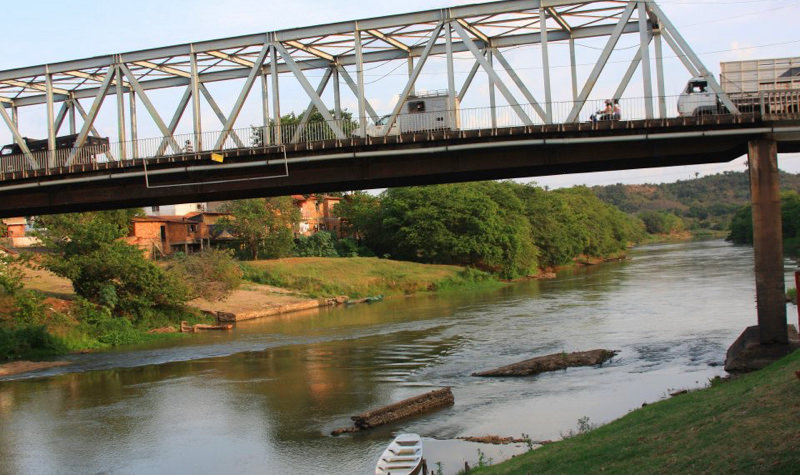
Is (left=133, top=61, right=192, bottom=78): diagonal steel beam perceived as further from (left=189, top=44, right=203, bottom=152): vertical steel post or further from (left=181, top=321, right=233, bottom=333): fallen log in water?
(left=181, top=321, right=233, bottom=333): fallen log in water

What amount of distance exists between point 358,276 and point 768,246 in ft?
151

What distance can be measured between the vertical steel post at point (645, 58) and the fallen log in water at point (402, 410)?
12.2 metres

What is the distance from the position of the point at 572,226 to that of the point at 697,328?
6652 centimetres

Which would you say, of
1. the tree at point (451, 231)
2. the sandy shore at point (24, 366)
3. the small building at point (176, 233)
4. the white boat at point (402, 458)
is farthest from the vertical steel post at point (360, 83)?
the tree at point (451, 231)

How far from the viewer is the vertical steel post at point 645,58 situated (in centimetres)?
2655

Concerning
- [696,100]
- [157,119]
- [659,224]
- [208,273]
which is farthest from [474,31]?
[659,224]

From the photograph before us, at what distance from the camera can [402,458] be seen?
15.2 m

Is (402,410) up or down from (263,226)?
down

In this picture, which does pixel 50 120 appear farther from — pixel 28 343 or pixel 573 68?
pixel 573 68

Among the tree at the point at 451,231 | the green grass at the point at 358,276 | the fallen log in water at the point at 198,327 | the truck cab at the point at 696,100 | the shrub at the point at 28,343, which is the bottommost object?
the fallen log in water at the point at 198,327

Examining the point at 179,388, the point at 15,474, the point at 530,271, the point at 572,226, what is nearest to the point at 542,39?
the point at 179,388

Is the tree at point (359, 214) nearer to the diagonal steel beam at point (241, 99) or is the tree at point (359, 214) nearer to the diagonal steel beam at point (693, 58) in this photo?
the diagonal steel beam at point (241, 99)

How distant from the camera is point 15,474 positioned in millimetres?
18688

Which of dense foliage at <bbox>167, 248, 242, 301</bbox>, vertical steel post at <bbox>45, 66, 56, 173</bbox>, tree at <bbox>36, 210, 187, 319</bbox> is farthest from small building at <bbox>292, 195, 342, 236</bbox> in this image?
vertical steel post at <bbox>45, 66, 56, 173</bbox>
